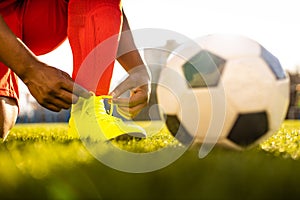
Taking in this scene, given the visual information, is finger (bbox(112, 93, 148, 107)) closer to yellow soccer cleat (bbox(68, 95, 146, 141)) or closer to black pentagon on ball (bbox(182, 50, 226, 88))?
yellow soccer cleat (bbox(68, 95, 146, 141))

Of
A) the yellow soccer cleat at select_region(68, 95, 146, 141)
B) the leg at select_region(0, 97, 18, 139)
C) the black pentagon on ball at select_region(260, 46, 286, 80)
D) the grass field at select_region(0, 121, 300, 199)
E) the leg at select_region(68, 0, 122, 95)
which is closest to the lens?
the grass field at select_region(0, 121, 300, 199)

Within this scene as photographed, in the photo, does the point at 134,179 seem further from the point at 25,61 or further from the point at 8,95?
the point at 8,95

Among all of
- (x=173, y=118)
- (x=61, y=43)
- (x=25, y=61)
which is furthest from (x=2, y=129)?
(x=173, y=118)

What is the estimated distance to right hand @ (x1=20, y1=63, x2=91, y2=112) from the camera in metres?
2.24

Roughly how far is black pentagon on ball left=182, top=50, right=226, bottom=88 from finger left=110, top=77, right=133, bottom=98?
0.83m

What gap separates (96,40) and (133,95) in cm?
44

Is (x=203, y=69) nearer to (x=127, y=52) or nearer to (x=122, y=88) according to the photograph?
(x=122, y=88)

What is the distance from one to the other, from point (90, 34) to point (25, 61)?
0.92 m

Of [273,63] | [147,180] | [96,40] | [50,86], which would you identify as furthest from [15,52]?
[273,63]

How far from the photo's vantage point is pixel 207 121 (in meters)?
2.21

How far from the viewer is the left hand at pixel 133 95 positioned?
3.01 meters

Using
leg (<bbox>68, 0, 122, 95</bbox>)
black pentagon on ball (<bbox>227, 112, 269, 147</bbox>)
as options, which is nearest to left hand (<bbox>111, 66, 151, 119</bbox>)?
leg (<bbox>68, 0, 122, 95</bbox>)

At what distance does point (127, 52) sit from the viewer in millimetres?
3461

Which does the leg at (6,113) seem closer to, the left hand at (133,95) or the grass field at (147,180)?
the left hand at (133,95)
